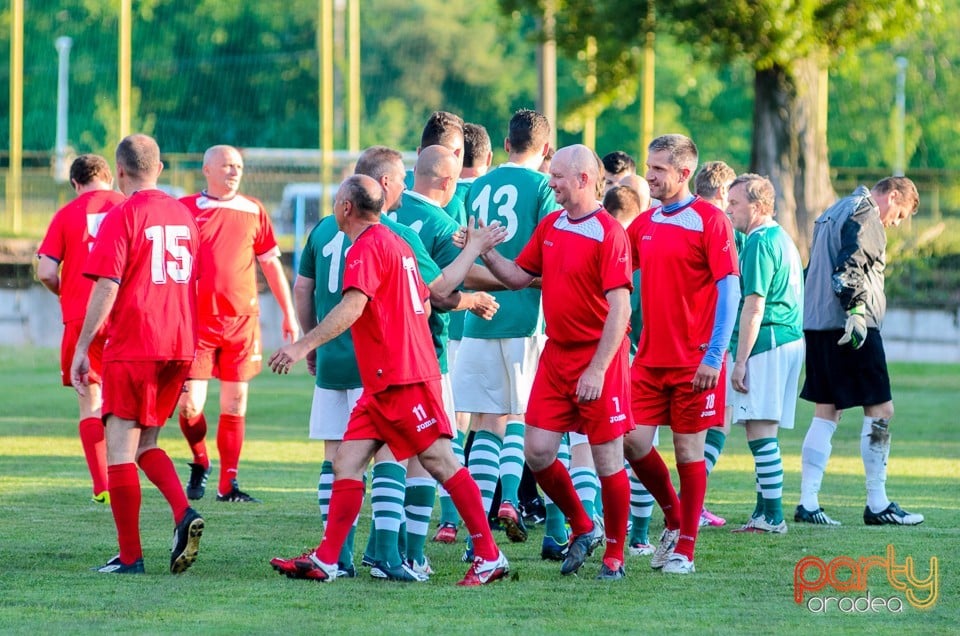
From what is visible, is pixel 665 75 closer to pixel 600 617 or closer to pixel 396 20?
pixel 396 20

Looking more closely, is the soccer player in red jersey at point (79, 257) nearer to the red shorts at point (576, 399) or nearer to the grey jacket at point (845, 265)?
the red shorts at point (576, 399)

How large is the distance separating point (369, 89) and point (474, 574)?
54.0m

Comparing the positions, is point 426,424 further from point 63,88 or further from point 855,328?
point 63,88

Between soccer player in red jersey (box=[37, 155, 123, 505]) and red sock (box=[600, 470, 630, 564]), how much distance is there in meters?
3.29

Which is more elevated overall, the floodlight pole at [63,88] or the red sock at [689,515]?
the floodlight pole at [63,88]

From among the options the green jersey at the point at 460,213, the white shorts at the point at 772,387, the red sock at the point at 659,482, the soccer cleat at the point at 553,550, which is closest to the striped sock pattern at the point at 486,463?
the soccer cleat at the point at 553,550

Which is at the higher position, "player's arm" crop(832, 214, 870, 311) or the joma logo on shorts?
"player's arm" crop(832, 214, 870, 311)

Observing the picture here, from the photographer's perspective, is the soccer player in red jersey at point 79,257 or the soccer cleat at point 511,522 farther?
the soccer player in red jersey at point 79,257

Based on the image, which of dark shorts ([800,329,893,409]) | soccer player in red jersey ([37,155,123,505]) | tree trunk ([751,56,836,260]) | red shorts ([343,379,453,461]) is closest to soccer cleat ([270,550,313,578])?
red shorts ([343,379,453,461])

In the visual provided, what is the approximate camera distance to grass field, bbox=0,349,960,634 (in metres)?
5.88

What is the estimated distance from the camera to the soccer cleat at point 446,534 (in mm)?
8016

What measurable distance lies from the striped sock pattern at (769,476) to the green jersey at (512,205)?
162 cm

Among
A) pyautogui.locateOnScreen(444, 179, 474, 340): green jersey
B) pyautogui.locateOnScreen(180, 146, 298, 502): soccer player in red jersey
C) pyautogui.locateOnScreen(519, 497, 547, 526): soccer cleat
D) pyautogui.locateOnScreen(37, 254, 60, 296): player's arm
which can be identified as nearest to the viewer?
pyautogui.locateOnScreen(444, 179, 474, 340): green jersey

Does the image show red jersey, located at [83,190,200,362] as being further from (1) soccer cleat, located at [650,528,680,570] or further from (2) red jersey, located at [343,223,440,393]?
(1) soccer cleat, located at [650,528,680,570]
